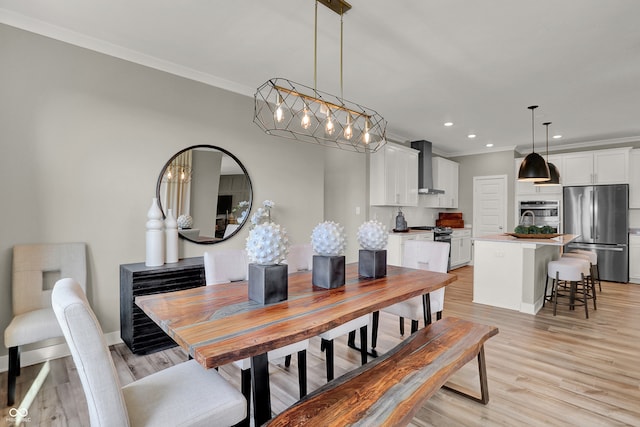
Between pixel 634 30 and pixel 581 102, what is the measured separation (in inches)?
72.1

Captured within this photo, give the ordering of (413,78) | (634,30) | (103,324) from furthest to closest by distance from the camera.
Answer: (413,78) < (103,324) < (634,30)

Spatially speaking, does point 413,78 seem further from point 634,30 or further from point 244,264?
point 244,264

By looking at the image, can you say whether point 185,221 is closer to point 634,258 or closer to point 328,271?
point 328,271

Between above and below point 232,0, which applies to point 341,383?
below

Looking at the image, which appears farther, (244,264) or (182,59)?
(182,59)

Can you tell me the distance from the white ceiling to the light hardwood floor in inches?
105

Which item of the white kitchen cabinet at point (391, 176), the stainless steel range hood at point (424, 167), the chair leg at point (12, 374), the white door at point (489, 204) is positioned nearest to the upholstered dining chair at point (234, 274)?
the chair leg at point (12, 374)

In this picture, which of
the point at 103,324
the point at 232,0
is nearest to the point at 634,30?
the point at 232,0

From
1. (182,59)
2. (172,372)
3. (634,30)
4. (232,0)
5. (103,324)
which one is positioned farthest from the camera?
(182,59)

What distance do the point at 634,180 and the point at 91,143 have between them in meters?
8.11

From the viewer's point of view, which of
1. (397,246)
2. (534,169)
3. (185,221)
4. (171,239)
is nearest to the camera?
(171,239)

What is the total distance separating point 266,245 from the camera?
1532mm

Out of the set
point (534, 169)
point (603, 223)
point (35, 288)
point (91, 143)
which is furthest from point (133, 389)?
point (603, 223)

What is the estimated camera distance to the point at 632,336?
3.14 meters
